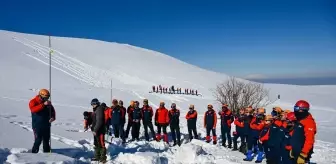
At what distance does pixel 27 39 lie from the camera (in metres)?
66.9

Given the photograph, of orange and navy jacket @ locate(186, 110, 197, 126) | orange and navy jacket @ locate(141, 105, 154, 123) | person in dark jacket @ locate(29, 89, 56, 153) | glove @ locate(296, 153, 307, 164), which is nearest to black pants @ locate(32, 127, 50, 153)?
person in dark jacket @ locate(29, 89, 56, 153)

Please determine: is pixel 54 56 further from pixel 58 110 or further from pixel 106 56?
pixel 58 110

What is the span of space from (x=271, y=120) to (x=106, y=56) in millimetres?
61489

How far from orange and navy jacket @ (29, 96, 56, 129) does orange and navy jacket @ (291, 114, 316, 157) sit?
583 cm

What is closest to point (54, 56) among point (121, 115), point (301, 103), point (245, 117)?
point (121, 115)

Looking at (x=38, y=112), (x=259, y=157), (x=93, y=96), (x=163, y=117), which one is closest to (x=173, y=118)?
(x=163, y=117)

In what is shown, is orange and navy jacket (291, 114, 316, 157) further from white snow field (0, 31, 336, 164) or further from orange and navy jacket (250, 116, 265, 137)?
orange and navy jacket (250, 116, 265, 137)

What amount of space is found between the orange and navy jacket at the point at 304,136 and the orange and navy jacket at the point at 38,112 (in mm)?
5828

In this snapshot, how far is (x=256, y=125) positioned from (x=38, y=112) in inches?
271

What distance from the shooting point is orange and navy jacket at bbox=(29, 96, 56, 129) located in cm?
817

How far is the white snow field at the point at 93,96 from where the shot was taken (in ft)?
30.6

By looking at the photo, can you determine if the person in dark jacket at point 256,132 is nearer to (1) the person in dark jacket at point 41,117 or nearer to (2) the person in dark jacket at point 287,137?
(2) the person in dark jacket at point 287,137

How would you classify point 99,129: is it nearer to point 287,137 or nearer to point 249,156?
point 287,137

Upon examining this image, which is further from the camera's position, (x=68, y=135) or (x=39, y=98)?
(x=68, y=135)
